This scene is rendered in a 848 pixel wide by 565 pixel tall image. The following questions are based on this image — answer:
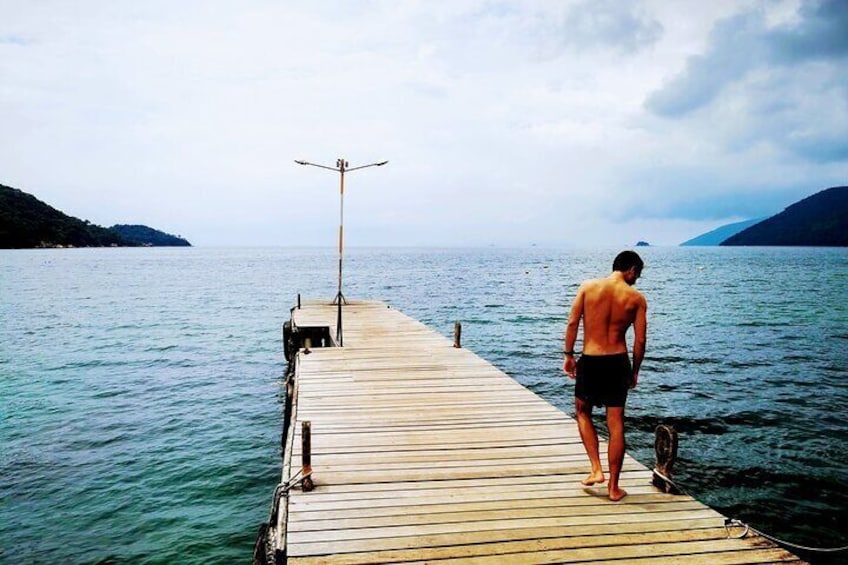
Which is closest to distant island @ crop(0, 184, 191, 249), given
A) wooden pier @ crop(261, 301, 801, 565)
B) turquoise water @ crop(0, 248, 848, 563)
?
turquoise water @ crop(0, 248, 848, 563)

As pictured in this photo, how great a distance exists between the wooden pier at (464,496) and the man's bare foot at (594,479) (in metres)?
0.06

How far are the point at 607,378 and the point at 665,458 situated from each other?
4.02ft

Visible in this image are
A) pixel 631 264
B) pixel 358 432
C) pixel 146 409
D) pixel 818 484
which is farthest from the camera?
pixel 146 409

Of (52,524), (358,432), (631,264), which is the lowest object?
(52,524)

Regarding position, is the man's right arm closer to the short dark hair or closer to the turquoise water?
the short dark hair

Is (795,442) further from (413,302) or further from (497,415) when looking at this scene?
(413,302)

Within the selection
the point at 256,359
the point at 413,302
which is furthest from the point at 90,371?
the point at 413,302

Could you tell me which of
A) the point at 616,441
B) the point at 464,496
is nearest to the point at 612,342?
the point at 616,441

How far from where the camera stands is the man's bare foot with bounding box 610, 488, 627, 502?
18.0 feet

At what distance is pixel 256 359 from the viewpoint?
72.1ft

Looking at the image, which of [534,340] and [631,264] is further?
[534,340]

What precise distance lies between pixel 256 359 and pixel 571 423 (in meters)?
16.8

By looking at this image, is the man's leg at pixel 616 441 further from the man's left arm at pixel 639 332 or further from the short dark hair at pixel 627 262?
the short dark hair at pixel 627 262

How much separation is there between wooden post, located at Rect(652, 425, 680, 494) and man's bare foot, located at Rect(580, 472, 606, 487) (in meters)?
0.61
